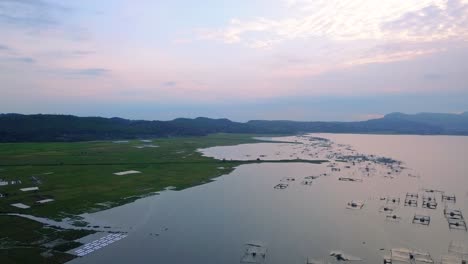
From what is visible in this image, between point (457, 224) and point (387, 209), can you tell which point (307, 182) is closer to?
point (387, 209)

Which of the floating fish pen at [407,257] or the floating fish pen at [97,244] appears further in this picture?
the floating fish pen at [97,244]

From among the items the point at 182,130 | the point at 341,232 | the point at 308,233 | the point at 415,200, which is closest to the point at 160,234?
the point at 308,233

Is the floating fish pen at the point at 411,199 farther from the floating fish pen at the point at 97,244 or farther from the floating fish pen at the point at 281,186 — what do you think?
the floating fish pen at the point at 97,244

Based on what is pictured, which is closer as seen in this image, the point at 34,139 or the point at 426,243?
the point at 426,243

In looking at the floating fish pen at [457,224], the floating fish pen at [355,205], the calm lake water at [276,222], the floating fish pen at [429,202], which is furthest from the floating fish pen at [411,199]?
the floating fish pen at [457,224]

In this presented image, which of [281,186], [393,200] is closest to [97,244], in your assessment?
[281,186]

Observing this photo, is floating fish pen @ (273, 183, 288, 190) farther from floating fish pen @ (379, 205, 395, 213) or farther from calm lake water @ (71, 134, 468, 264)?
floating fish pen @ (379, 205, 395, 213)

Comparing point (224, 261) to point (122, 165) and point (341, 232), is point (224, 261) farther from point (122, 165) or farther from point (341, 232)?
point (122, 165)
